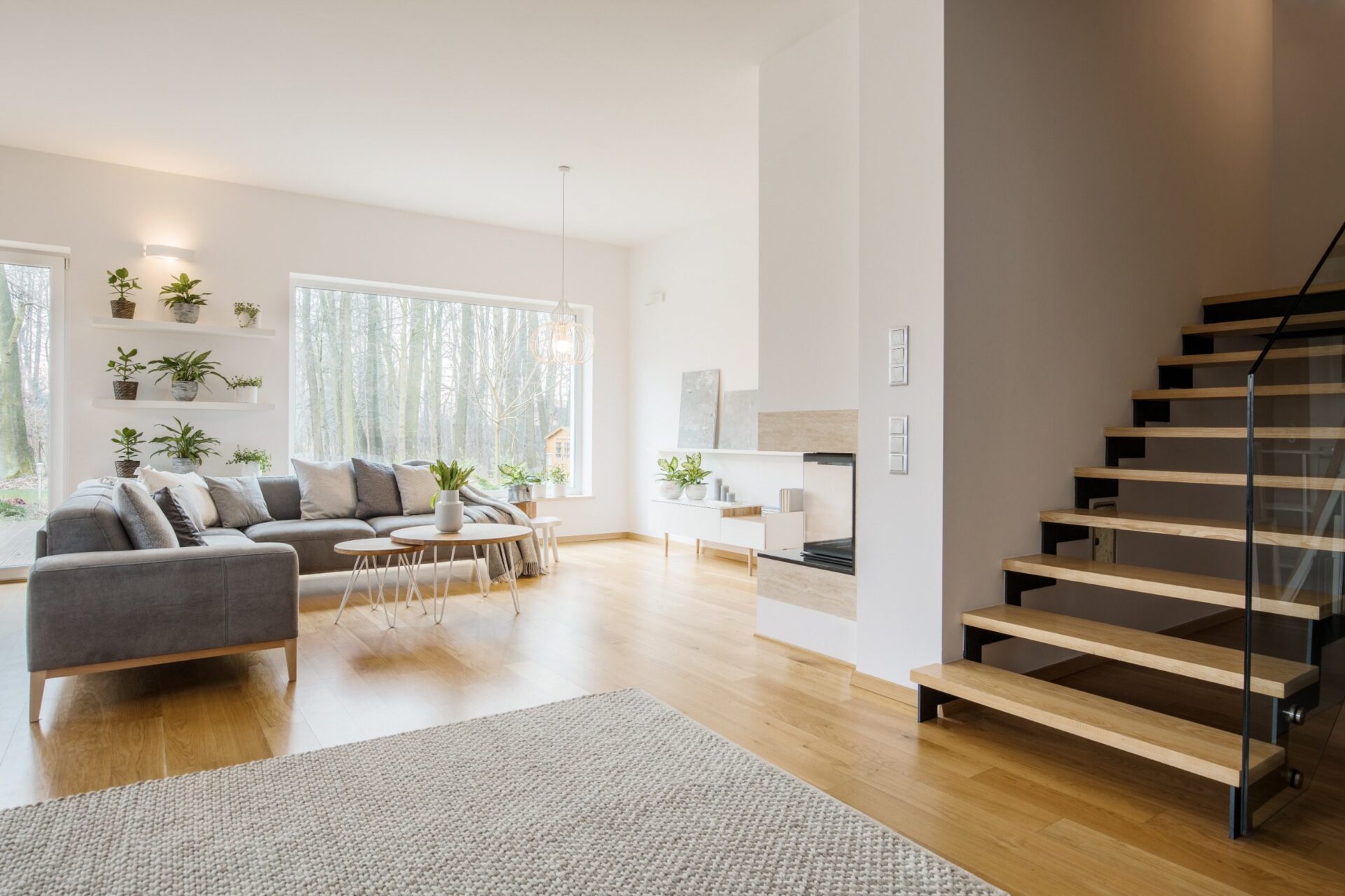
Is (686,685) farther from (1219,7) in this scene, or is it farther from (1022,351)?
(1219,7)

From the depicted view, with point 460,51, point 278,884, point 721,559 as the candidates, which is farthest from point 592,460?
point 278,884

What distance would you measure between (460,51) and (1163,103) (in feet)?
11.7

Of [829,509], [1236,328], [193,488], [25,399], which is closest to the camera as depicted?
[829,509]

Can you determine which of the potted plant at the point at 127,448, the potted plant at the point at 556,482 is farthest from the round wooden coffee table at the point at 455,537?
the potted plant at the point at 556,482

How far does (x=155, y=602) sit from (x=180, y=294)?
3.62 meters

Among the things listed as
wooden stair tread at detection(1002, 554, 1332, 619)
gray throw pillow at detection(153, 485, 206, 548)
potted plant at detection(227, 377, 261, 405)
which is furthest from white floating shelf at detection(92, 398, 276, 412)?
wooden stair tread at detection(1002, 554, 1332, 619)

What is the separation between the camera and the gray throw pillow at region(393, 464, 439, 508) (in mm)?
5918

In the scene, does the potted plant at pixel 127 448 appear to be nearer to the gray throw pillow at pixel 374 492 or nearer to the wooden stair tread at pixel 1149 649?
the gray throw pillow at pixel 374 492

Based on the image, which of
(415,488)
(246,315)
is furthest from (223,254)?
(415,488)

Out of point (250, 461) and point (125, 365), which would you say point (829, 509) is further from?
point (125, 365)

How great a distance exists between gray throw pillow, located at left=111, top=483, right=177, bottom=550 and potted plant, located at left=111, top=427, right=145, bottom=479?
2.54 m

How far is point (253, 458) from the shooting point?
6.02 m

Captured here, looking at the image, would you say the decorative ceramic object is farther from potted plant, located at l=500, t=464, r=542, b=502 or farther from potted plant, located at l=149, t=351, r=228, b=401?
potted plant, located at l=149, t=351, r=228, b=401

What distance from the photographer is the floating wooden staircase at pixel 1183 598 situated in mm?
2062
